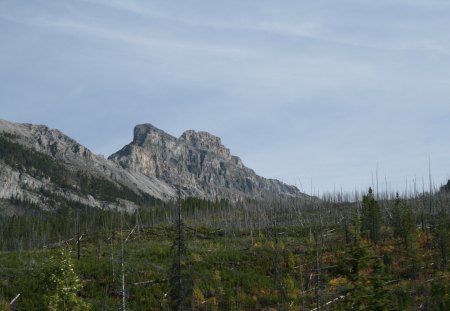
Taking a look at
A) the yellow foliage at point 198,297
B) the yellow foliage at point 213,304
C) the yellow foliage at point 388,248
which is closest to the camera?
the yellow foliage at point 213,304

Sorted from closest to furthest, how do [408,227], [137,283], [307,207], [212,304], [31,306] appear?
[31,306]
[212,304]
[137,283]
[408,227]
[307,207]

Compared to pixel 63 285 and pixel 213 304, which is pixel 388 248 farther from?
pixel 63 285

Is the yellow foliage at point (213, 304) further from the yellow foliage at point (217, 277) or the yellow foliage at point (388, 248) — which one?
the yellow foliage at point (388, 248)

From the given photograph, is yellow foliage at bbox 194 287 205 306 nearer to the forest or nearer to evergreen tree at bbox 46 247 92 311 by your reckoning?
the forest

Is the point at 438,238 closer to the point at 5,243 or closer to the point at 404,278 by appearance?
the point at 404,278

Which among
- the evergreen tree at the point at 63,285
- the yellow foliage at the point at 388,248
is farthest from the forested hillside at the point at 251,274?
the yellow foliage at the point at 388,248

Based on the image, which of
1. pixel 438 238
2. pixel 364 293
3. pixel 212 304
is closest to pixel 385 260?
pixel 438 238

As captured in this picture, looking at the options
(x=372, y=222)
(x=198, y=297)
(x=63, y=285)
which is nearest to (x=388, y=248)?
(x=372, y=222)

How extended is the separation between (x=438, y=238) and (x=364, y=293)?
1871 inches

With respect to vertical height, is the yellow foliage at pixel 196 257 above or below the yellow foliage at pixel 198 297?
above

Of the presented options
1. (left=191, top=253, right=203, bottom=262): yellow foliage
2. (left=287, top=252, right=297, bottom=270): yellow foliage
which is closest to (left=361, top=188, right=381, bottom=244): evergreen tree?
(left=287, top=252, right=297, bottom=270): yellow foliage

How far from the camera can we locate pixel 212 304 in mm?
53406

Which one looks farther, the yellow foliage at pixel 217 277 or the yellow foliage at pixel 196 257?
the yellow foliage at pixel 196 257

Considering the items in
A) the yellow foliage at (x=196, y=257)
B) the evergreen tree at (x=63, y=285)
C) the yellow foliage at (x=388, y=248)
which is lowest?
the yellow foliage at (x=196, y=257)
